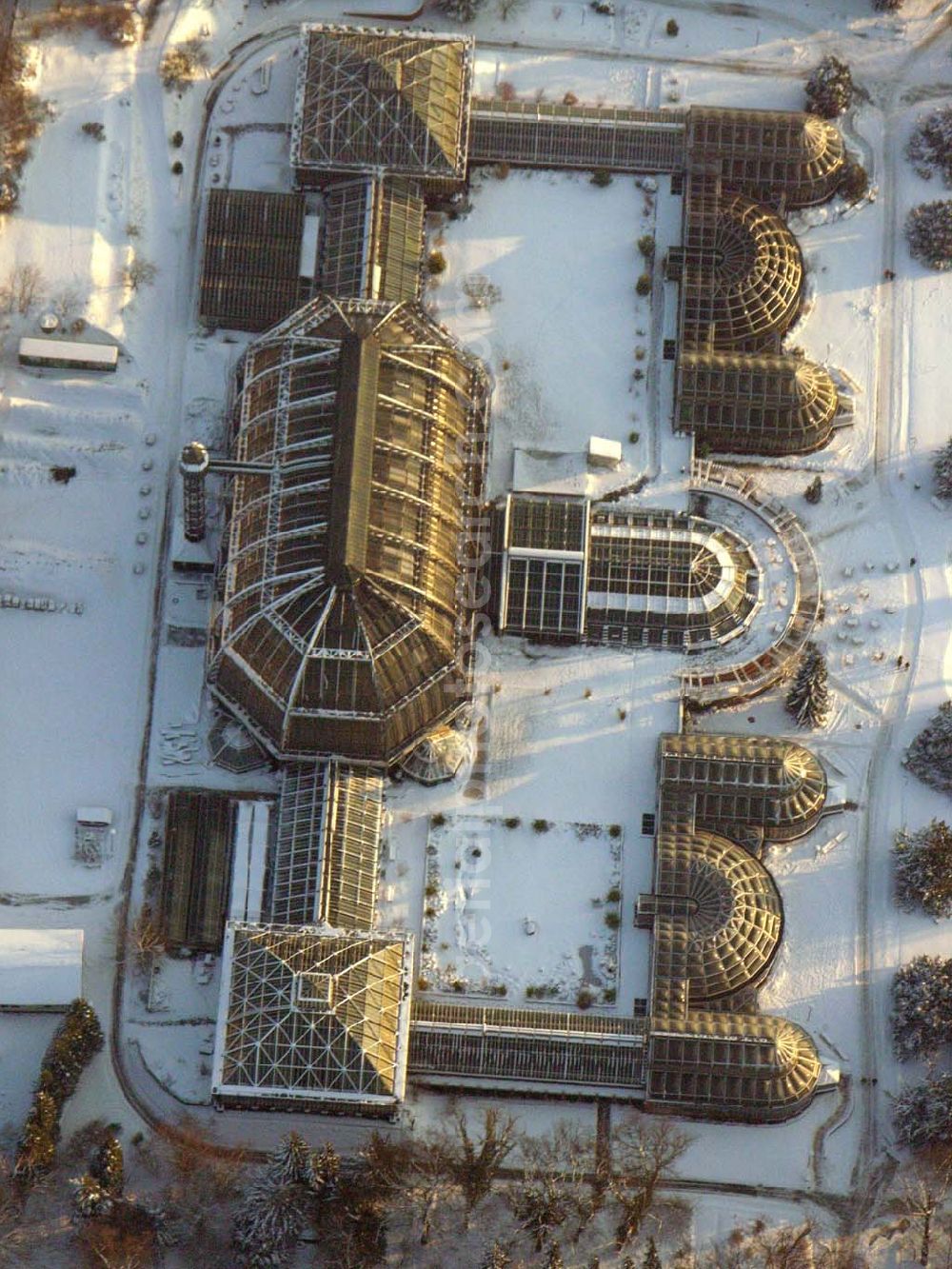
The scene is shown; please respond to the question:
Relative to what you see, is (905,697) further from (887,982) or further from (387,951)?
(387,951)

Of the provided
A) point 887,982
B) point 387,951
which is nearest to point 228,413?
point 387,951

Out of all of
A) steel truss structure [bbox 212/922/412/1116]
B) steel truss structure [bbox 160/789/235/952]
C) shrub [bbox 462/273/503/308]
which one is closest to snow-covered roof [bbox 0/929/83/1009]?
steel truss structure [bbox 160/789/235/952]

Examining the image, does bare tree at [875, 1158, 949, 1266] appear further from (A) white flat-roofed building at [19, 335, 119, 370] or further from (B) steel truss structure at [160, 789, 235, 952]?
(A) white flat-roofed building at [19, 335, 119, 370]

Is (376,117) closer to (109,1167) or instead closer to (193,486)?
(193,486)

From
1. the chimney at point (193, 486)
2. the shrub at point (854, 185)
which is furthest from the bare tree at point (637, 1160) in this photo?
the shrub at point (854, 185)

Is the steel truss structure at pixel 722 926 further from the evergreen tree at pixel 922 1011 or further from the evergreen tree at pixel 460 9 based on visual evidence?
the evergreen tree at pixel 460 9

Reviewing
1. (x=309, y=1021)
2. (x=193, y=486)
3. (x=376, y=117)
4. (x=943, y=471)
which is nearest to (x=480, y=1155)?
(x=309, y=1021)
